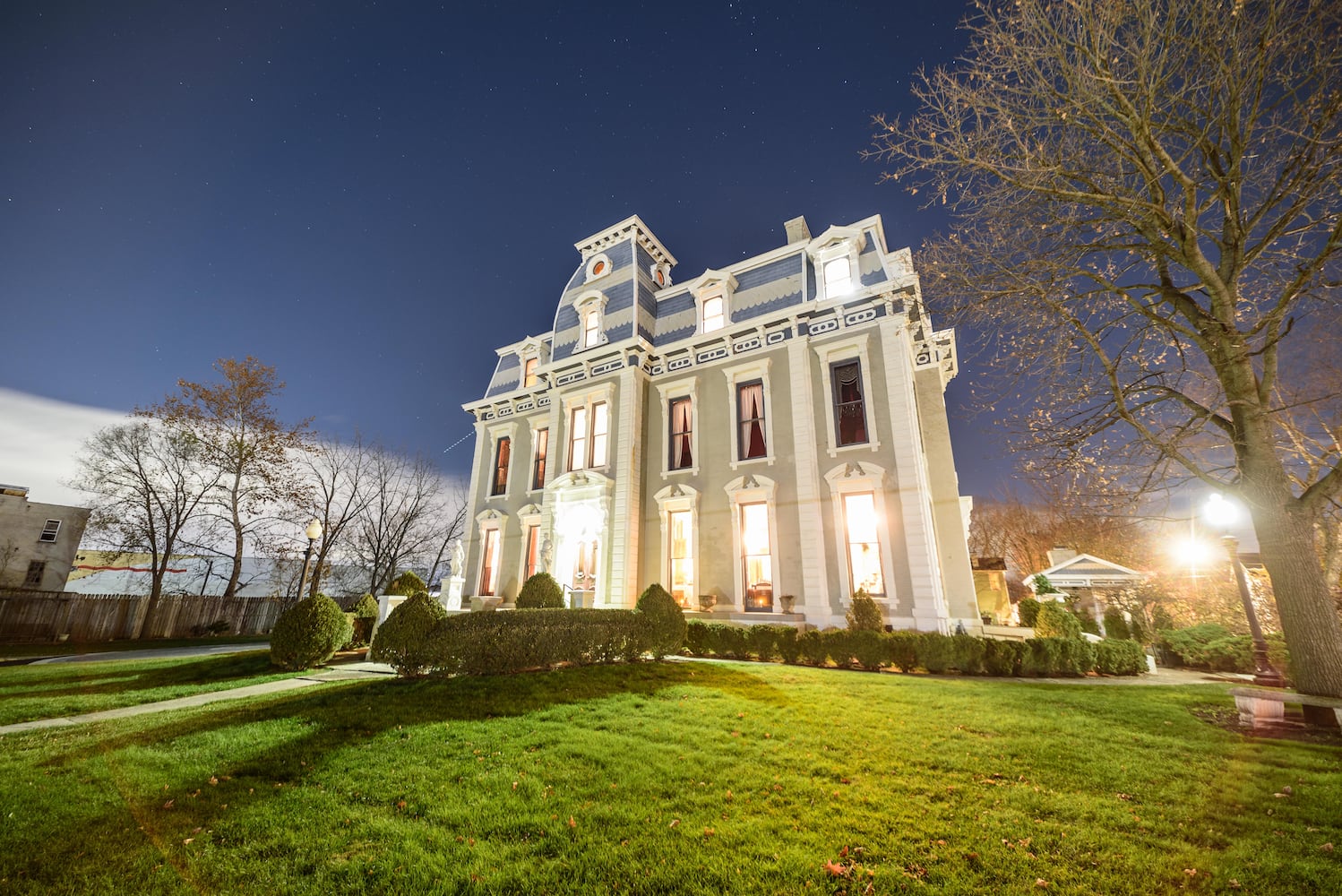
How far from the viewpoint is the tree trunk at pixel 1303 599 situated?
20.2 ft

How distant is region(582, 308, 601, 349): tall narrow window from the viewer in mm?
19266

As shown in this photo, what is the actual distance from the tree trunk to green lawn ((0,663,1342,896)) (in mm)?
1319

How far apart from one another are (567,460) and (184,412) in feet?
65.4

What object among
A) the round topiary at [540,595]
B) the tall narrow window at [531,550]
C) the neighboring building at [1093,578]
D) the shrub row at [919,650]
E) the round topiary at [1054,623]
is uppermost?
the tall narrow window at [531,550]

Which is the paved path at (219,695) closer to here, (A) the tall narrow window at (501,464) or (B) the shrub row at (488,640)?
(B) the shrub row at (488,640)

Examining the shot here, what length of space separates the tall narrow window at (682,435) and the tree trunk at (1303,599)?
12421 mm

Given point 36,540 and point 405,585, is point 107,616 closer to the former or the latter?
point 36,540

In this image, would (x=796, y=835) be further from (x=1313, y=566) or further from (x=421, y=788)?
(x=1313, y=566)

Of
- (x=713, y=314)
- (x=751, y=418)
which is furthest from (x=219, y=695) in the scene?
(x=713, y=314)

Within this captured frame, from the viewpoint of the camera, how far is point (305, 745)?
536 centimetres

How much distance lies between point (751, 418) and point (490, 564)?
12.0 metres

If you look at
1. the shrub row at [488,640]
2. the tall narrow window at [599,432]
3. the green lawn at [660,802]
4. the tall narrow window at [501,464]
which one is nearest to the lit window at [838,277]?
the tall narrow window at [599,432]

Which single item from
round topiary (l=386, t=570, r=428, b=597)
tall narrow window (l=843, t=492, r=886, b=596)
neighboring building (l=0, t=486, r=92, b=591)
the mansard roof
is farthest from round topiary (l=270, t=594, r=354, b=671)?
neighboring building (l=0, t=486, r=92, b=591)

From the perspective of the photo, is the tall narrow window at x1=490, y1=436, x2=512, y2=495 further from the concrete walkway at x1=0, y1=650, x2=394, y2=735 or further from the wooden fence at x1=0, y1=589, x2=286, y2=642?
the wooden fence at x1=0, y1=589, x2=286, y2=642
